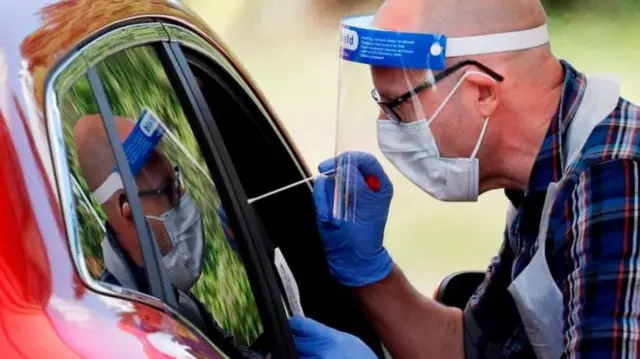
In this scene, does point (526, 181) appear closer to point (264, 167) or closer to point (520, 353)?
point (520, 353)

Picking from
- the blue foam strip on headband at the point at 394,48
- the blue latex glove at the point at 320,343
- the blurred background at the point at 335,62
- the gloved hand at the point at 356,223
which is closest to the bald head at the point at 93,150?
the blue latex glove at the point at 320,343

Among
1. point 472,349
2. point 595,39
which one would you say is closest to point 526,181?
point 472,349

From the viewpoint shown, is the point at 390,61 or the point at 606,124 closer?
the point at 606,124

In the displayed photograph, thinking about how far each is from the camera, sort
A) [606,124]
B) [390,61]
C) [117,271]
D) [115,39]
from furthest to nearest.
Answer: [390,61]
[606,124]
[115,39]
[117,271]

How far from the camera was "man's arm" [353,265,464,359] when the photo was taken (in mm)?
2613

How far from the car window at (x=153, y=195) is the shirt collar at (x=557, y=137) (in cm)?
70

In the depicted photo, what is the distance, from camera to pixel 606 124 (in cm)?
193

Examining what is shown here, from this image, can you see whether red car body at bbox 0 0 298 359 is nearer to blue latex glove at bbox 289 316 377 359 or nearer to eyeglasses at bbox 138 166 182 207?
eyeglasses at bbox 138 166 182 207

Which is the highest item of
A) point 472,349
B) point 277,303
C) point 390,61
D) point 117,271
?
point 390,61

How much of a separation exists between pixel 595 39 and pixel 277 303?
28.7 feet

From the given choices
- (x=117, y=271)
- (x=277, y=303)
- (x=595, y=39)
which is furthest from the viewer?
(x=595, y=39)

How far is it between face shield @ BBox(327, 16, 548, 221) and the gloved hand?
46 mm

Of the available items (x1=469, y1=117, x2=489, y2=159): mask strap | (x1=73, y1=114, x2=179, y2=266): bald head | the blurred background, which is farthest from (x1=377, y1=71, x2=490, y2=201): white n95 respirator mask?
the blurred background

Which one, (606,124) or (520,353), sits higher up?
(606,124)
